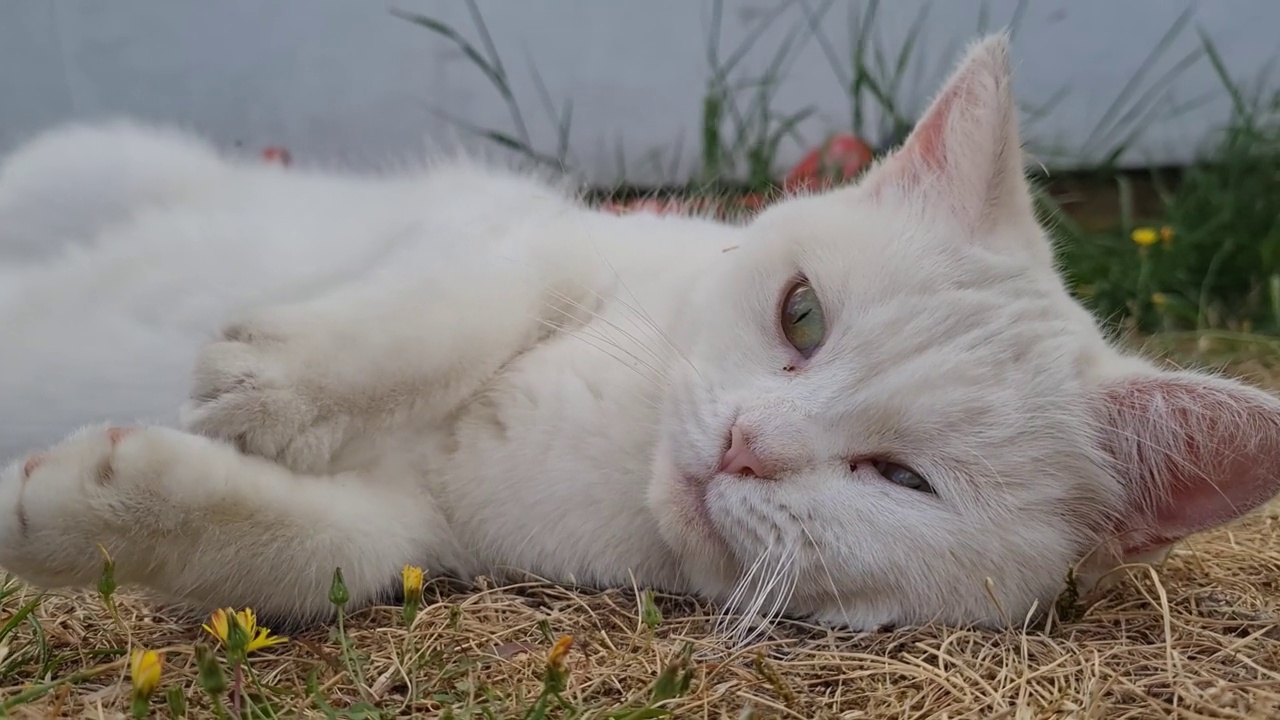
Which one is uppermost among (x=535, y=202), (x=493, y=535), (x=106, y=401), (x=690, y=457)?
(x=535, y=202)

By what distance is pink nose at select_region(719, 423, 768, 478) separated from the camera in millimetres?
1117

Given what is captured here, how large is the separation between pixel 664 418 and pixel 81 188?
1350 millimetres

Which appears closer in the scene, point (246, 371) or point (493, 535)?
point (246, 371)

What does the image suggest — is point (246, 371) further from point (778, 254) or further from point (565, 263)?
point (778, 254)

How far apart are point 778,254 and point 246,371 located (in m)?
0.72

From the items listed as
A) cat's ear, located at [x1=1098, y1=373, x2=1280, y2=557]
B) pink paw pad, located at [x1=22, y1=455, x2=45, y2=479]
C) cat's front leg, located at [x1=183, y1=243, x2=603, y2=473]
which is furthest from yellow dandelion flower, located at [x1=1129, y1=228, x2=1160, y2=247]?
pink paw pad, located at [x1=22, y1=455, x2=45, y2=479]

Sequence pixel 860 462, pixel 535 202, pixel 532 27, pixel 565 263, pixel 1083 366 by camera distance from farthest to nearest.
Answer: pixel 532 27, pixel 535 202, pixel 565 263, pixel 1083 366, pixel 860 462

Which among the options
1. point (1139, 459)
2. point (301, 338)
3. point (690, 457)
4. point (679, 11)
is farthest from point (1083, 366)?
point (679, 11)

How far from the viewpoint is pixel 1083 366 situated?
1261mm

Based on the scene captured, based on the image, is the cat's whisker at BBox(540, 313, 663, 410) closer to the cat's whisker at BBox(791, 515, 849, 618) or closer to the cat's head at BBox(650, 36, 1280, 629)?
the cat's head at BBox(650, 36, 1280, 629)

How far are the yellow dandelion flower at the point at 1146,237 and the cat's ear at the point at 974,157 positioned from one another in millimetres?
2093

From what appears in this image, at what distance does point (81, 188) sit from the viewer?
1854 millimetres

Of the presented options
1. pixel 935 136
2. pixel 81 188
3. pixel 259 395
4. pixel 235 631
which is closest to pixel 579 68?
pixel 81 188

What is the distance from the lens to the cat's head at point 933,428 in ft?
3.73
